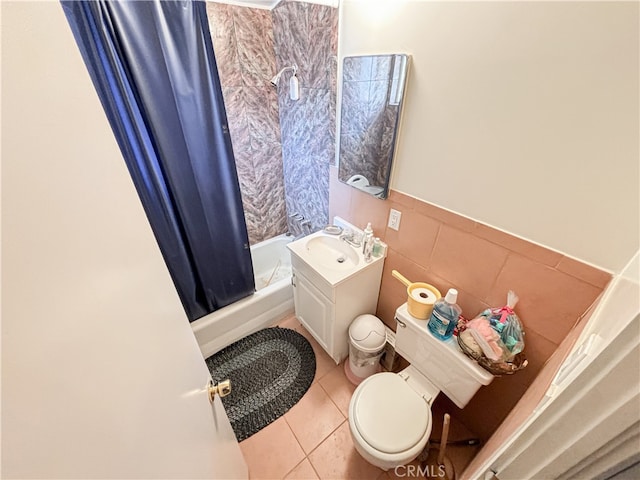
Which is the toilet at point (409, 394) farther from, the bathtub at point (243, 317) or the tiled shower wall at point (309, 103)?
the tiled shower wall at point (309, 103)

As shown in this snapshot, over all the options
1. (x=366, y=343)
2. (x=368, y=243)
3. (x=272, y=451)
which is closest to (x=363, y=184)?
(x=368, y=243)

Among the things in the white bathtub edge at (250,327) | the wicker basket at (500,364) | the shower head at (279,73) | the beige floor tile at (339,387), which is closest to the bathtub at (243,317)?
the white bathtub edge at (250,327)

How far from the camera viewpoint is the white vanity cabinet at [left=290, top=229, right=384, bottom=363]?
4.45 ft

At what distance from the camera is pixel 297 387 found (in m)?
1.60

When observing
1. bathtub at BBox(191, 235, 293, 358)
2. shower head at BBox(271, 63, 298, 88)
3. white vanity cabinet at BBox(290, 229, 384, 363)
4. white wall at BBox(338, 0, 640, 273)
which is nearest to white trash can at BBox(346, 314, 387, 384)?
white vanity cabinet at BBox(290, 229, 384, 363)

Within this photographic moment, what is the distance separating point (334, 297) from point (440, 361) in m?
0.55

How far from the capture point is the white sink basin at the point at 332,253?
149 cm

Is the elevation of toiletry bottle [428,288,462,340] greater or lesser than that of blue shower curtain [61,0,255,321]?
lesser

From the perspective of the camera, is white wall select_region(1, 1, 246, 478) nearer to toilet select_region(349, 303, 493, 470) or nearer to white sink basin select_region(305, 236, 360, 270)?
toilet select_region(349, 303, 493, 470)

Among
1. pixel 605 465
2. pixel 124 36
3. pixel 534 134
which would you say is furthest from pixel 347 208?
pixel 605 465

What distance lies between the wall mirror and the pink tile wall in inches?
4.5

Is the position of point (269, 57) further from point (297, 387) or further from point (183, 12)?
point (297, 387)

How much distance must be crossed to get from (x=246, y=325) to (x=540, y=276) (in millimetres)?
1712

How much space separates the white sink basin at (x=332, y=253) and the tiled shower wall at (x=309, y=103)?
323 millimetres
